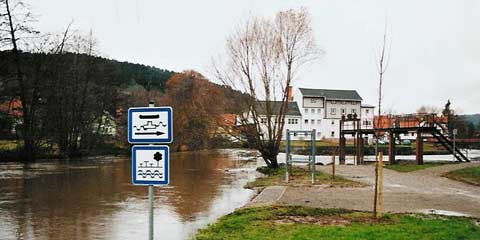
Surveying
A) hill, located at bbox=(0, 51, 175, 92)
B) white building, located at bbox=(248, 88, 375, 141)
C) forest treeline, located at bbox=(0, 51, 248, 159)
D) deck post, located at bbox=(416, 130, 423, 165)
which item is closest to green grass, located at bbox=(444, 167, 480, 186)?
deck post, located at bbox=(416, 130, 423, 165)

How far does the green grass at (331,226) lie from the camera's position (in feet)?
25.7

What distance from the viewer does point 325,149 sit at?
6362 centimetres

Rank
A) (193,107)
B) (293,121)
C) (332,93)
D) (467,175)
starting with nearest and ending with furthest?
1. (467,175)
2. (193,107)
3. (293,121)
4. (332,93)

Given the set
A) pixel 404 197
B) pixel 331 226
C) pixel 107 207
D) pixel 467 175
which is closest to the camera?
pixel 331 226

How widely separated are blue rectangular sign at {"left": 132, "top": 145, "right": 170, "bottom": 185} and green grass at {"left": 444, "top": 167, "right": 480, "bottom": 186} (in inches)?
633

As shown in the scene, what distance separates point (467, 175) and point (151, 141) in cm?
1824

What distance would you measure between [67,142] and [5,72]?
1050 cm

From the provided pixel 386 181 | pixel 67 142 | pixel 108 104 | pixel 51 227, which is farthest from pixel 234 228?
pixel 108 104

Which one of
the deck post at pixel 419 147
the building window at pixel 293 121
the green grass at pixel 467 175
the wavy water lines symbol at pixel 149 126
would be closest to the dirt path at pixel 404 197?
the green grass at pixel 467 175

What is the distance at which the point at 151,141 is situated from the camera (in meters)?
4.91

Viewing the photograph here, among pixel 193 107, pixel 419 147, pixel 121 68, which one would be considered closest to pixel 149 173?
pixel 419 147

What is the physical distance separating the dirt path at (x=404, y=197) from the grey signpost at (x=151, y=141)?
7.60 metres

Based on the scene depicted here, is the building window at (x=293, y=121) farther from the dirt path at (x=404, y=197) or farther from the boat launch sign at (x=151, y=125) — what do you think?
the boat launch sign at (x=151, y=125)

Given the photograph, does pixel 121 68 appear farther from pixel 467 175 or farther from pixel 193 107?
pixel 467 175
